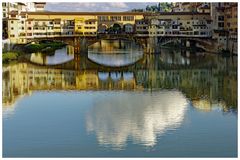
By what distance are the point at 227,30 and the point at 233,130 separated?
11.2 meters

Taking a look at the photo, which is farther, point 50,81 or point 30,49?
point 30,49

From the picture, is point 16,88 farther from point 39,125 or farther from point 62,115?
point 39,125

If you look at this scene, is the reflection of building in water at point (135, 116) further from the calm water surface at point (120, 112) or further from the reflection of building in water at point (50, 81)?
the reflection of building in water at point (50, 81)

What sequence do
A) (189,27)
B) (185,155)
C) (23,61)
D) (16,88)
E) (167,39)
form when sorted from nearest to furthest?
(185,155) < (16,88) < (23,61) < (189,27) < (167,39)

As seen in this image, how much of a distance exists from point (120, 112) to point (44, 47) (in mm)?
11346

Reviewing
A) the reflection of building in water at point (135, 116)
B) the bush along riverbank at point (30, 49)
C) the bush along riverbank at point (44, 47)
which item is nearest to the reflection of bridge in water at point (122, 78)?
the reflection of building in water at point (135, 116)

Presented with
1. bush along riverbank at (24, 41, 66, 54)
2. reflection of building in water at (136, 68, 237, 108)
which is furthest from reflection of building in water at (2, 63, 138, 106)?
bush along riverbank at (24, 41, 66, 54)

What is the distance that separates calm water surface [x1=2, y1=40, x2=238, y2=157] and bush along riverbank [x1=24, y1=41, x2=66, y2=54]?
15.4 feet

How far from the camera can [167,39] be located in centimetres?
1923

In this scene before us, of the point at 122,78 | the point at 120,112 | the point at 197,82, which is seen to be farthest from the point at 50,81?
the point at 120,112

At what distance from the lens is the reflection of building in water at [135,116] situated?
563 cm

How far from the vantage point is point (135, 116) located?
266 inches

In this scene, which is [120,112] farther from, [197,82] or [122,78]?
[122,78]

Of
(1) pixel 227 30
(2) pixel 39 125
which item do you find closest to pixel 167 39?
(1) pixel 227 30
